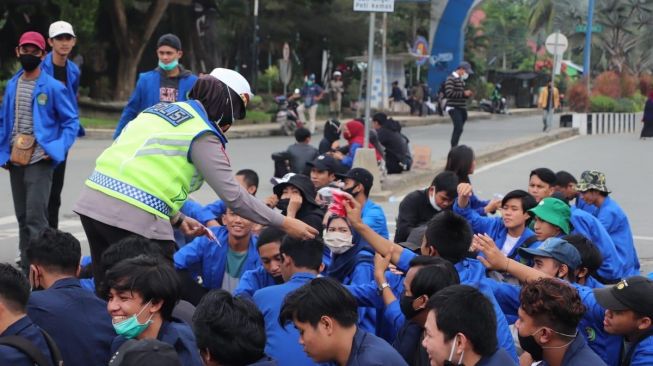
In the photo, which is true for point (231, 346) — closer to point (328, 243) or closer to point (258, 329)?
point (258, 329)

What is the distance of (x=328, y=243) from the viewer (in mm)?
5840

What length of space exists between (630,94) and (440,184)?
119 ft

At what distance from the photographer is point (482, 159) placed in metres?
21.0

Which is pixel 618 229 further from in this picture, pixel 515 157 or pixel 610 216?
pixel 515 157

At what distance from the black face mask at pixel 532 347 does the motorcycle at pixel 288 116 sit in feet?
78.3

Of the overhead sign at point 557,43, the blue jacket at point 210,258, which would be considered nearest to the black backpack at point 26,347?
the blue jacket at point 210,258

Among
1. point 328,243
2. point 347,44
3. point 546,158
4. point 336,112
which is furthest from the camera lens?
point 347,44

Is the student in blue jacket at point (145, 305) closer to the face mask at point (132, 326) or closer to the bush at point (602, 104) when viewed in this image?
the face mask at point (132, 326)

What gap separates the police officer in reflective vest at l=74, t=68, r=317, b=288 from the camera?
5230mm

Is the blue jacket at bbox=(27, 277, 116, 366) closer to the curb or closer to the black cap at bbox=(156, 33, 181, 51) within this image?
the black cap at bbox=(156, 33, 181, 51)

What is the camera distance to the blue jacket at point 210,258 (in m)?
6.32

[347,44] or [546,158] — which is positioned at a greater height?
[347,44]

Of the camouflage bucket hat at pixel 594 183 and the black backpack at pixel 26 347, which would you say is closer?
the black backpack at pixel 26 347

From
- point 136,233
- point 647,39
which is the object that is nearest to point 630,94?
point 647,39
